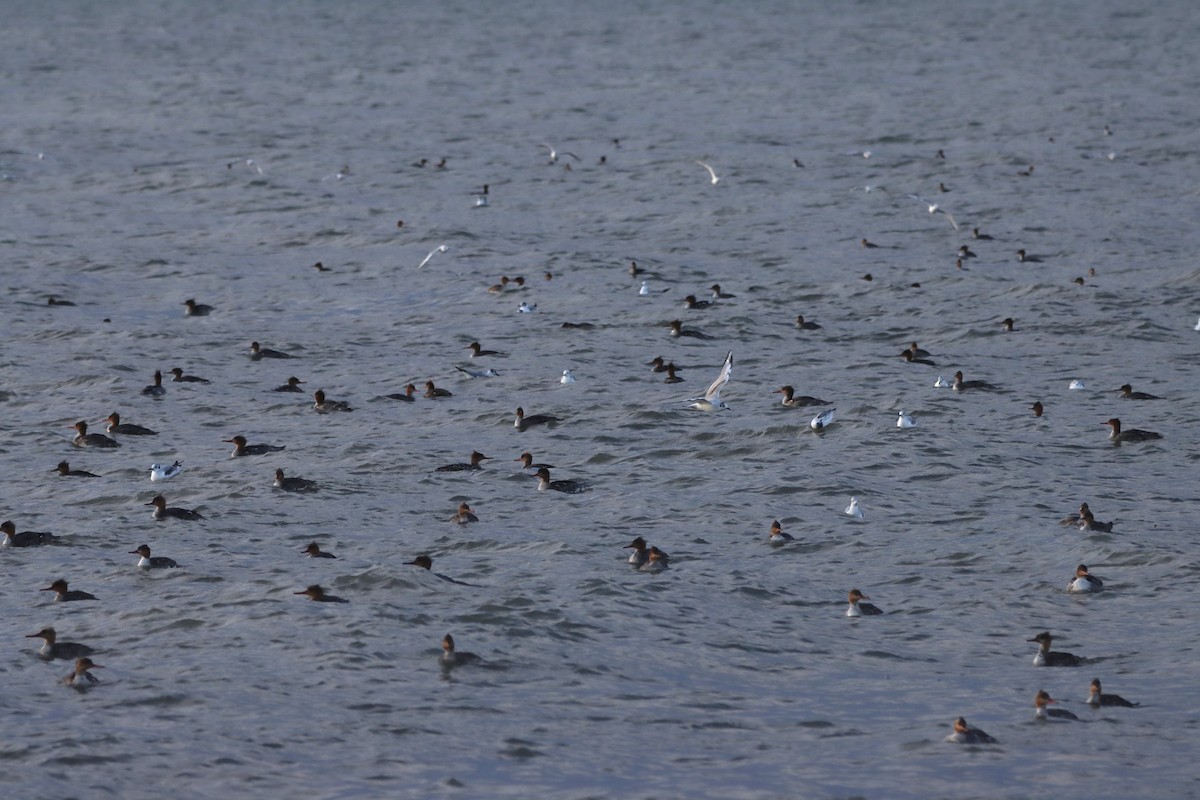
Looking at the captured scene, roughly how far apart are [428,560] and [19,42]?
8307cm

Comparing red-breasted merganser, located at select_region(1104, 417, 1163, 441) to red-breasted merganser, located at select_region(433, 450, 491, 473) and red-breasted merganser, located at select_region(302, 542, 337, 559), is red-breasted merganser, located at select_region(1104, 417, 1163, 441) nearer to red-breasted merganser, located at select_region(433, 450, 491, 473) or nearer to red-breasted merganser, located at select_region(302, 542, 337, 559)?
red-breasted merganser, located at select_region(433, 450, 491, 473)

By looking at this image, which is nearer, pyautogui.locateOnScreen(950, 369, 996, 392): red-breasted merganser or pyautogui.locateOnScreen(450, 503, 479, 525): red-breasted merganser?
pyautogui.locateOnScreen(450, 503, 479, 525): red-breasted merganser

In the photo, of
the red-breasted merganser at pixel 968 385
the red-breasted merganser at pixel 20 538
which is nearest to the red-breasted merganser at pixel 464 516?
the red-breasted merganser at pixel 20 538

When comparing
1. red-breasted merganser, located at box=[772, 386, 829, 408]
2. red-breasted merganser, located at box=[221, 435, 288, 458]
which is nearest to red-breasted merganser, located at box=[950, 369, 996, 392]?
red-breasted merganser, located at box=[772, 386, 829, 408]

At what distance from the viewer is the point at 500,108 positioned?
239ft

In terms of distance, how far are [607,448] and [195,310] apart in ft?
44.6

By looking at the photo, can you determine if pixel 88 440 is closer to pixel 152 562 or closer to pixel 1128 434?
pixel 152 562

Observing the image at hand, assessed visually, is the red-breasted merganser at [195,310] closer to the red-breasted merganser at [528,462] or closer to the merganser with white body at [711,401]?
the merganser with white body at [711,401]

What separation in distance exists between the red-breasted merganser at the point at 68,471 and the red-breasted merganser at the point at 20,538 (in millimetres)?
3339

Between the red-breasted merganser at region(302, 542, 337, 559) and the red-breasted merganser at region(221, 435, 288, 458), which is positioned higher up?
the red-breasted merganser at region(302, 542, 337, 559)

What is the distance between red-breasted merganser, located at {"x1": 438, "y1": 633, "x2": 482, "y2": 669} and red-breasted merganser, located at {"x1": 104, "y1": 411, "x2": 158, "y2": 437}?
12.5 meters

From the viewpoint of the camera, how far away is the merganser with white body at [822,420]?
31.3 metres

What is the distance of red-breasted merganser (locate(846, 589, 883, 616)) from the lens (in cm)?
2230

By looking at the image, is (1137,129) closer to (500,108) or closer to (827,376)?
(500,108)
